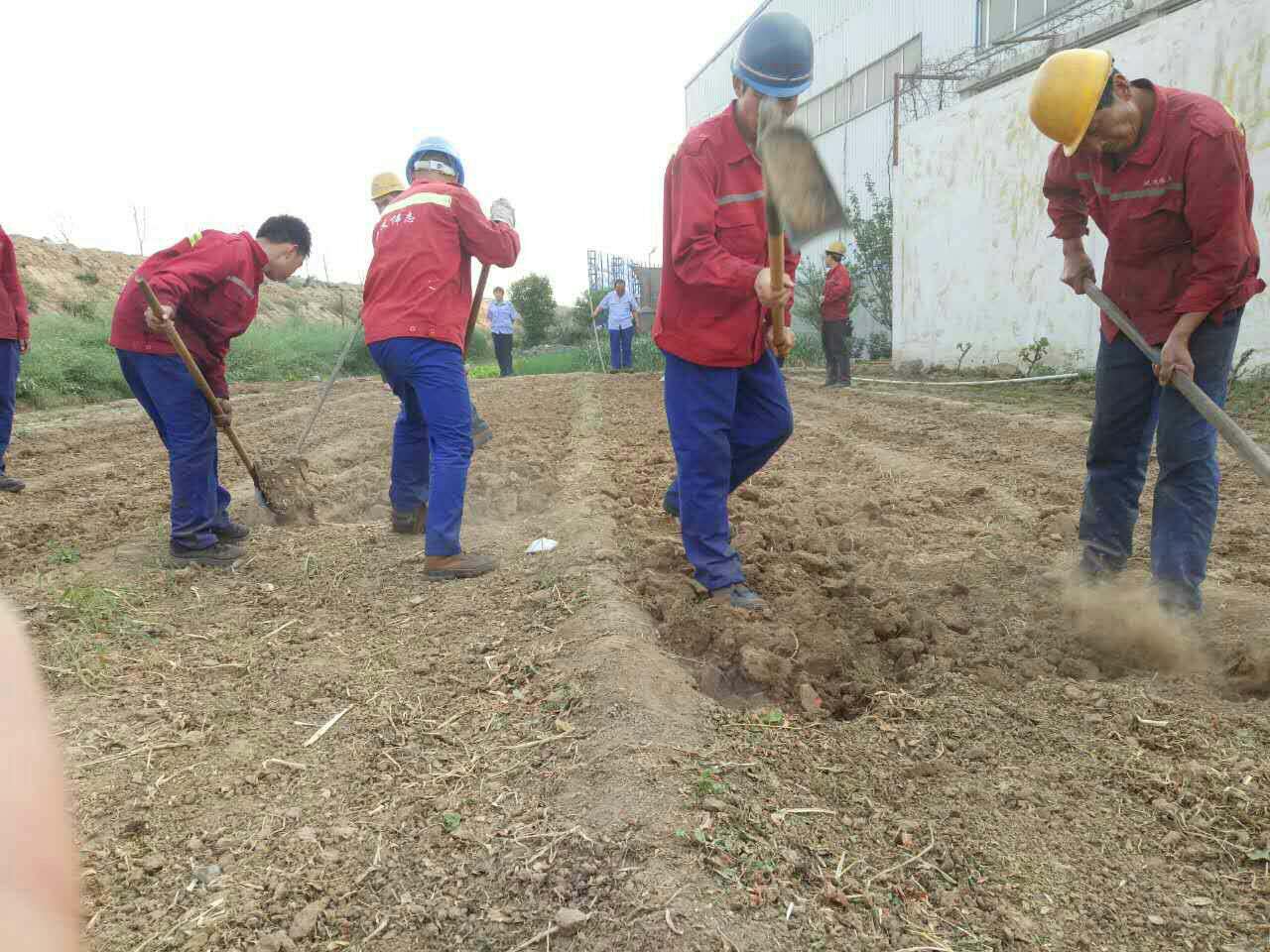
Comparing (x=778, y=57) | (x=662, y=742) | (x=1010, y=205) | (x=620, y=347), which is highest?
(x=1010, y=205)

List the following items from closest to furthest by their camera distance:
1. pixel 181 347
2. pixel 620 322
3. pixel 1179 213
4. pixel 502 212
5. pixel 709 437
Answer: pixel 1179 213, pixel 709 437, pixel 181 347, pixel 502 212, pixel 620 322

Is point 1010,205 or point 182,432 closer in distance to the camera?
point 182,432

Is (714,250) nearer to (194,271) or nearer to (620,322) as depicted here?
(194,271)

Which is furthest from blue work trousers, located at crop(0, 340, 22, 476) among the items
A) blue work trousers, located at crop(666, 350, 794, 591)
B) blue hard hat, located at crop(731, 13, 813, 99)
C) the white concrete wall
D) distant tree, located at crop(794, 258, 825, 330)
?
distant tree, located at crop(794, 258, 825, 330)

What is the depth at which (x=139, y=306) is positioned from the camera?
4.00 m

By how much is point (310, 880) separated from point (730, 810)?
903 millimetres

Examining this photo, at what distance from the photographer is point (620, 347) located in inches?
681

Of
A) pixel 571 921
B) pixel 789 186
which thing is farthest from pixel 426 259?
pixel 571 921

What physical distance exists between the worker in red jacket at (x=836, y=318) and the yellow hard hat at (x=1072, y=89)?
28.7 feet

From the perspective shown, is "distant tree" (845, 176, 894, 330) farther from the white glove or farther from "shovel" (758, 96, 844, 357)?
"shovel" (758, 96, 844, 357)

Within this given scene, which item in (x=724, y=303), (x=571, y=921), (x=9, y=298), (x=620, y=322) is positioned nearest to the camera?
(x=571, y=921)

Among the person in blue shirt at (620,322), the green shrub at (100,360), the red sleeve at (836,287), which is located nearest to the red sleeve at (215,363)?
the red sleeve at (836,287)

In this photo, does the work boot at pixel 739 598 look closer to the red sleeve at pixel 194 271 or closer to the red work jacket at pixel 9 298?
the red sleeve at pixel 194 271

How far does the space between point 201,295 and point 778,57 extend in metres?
2.93
